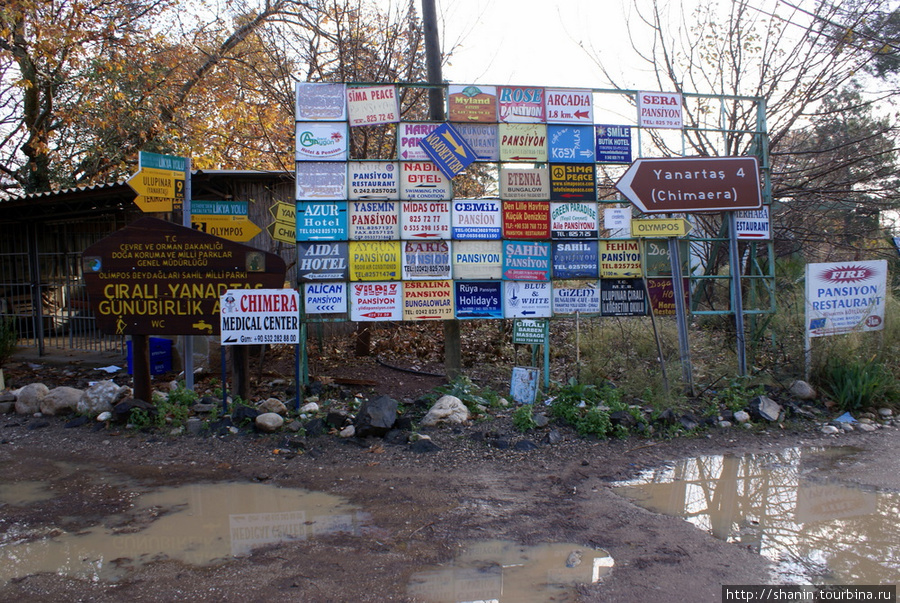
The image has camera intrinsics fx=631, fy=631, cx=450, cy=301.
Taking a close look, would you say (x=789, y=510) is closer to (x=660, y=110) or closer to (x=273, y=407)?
(x=273, y=407)

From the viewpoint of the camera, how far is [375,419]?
6.19 m

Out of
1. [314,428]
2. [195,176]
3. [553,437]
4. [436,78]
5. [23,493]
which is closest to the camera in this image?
[23,493]

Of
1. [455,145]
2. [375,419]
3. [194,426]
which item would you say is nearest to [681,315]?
[455,145]

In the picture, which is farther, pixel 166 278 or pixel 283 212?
pixel 283 212

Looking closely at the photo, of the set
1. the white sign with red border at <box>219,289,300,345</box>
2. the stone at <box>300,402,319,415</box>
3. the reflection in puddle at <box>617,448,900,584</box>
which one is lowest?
the reflection in puddle at <box>617,448,900,584</box>

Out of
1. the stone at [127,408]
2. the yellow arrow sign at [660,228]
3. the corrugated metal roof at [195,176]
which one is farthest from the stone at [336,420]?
the corrugated metal roof at [195,176]

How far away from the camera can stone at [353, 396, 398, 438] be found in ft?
20.2

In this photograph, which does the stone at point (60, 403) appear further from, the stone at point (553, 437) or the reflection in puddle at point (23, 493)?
the stone at point (553, 437)

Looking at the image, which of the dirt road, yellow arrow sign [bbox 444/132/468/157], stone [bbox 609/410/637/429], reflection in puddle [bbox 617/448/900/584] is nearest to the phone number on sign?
the dirt road

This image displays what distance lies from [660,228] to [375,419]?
158 inches

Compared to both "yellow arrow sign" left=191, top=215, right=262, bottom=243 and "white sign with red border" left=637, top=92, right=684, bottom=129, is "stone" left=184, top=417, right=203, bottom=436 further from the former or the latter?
"white sign with red border" left=637, top=92, right=684, bottom=129

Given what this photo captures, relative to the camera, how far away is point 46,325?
13.9 metres

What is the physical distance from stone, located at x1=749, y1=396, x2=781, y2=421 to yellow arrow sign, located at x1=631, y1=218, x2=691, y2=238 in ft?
6.71

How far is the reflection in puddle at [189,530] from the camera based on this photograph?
148 inches
